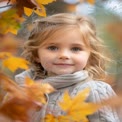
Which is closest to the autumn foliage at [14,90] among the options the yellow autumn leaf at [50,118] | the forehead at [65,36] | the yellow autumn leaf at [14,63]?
the yellow autumn leaf at [14,63]

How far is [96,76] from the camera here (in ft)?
3.53

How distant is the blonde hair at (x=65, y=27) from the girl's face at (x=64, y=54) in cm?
3

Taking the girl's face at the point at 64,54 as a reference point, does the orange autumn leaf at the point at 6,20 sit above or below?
above

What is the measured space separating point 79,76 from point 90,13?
0.28m

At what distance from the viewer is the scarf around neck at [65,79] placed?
0.96 m

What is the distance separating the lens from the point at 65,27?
0.99 meters

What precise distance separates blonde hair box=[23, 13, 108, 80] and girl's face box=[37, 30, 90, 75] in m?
0.03

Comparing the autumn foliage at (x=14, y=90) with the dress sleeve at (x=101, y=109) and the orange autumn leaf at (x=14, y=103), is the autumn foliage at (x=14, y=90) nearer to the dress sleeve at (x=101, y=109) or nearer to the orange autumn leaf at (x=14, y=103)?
the orange autumn leaf at (x=14, y=103)

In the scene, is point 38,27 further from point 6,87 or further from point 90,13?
point 6,87

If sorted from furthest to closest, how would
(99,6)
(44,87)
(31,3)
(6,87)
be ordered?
(99,6) → (31,3) → (44,87) → (6,87)

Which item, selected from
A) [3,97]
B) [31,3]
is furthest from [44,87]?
[31,3]

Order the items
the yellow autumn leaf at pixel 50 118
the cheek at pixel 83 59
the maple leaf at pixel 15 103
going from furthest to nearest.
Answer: the cheek at pixel 83 59 → the yellow autumn leaf at pixel 50 118 → the maple leaf at pixel 15 103

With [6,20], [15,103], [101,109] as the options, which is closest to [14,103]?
[15,103]

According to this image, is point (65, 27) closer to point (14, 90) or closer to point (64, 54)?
point (64, 54)
